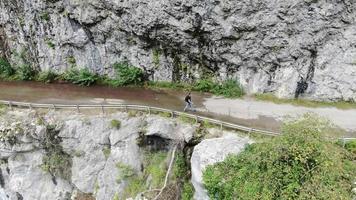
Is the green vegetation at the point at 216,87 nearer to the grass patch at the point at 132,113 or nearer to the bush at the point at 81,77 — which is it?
the grass patch at the point at 132,113

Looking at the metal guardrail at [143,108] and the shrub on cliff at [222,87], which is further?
the shrub on cliff at [222,87]

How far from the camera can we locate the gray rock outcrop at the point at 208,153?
21656 mm

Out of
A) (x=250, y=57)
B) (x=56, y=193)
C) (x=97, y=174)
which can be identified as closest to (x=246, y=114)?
(x=250, y=57)

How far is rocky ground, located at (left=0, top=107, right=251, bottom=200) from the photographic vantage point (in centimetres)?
2466

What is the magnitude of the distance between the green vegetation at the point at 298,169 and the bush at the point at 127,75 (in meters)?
11.3

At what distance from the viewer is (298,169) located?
63.7 feet

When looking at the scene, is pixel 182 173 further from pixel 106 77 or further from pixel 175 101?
pixel 106 77

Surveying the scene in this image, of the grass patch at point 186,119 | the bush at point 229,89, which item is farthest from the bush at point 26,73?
the bush at point 229,89

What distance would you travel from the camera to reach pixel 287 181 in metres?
19.4

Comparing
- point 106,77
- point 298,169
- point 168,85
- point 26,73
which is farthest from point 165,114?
point 26,73

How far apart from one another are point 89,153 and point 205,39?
381 inches

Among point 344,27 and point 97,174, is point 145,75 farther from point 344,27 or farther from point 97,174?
point 344,27

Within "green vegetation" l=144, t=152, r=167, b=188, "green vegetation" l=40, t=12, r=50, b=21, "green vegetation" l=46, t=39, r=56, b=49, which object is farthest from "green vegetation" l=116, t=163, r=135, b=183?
"green vegetation" l=40, t=12, r=50, b=21

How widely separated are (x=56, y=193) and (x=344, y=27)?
19159 mm
